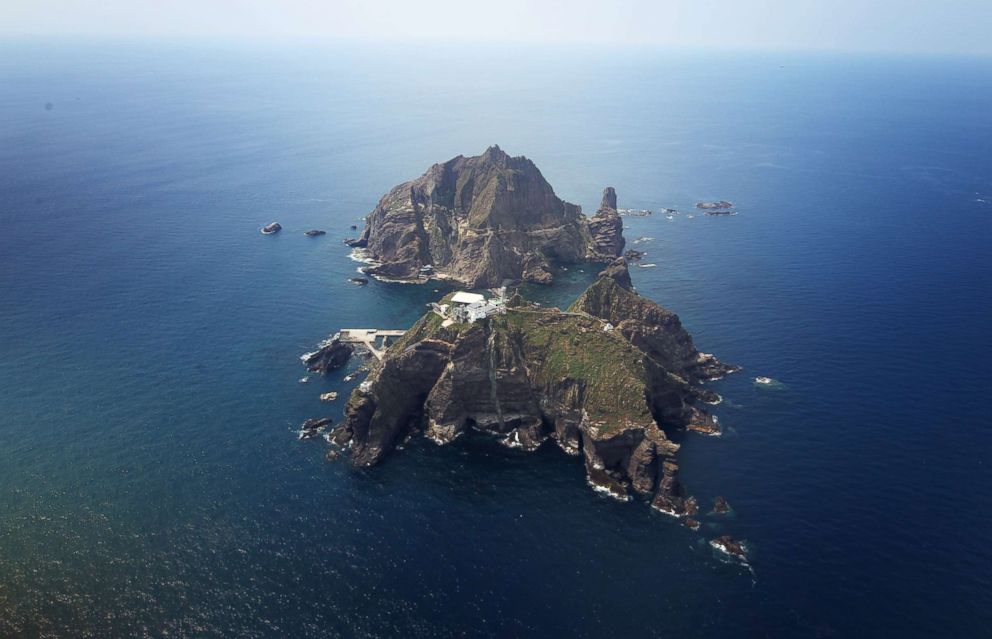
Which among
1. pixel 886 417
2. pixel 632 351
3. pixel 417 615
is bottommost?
pixel 417 615

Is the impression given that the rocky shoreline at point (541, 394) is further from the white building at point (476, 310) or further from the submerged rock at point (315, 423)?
the white building at point (476, 310)

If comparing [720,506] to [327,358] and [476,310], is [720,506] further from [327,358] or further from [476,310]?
[327,358]

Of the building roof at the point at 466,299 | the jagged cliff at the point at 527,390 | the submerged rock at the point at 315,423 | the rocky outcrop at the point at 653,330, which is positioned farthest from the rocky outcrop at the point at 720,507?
the submerged rock at the point at 315,423

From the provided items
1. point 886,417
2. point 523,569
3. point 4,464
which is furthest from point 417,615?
point 886,417

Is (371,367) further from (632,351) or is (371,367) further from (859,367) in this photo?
(859,367)

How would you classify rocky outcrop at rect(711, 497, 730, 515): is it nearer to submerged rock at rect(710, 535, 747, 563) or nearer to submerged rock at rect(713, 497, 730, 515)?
submerged rock at rect(713, 497, 730, 515)

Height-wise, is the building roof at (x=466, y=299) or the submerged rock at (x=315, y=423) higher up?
the building roof at (x=466, y=299)
